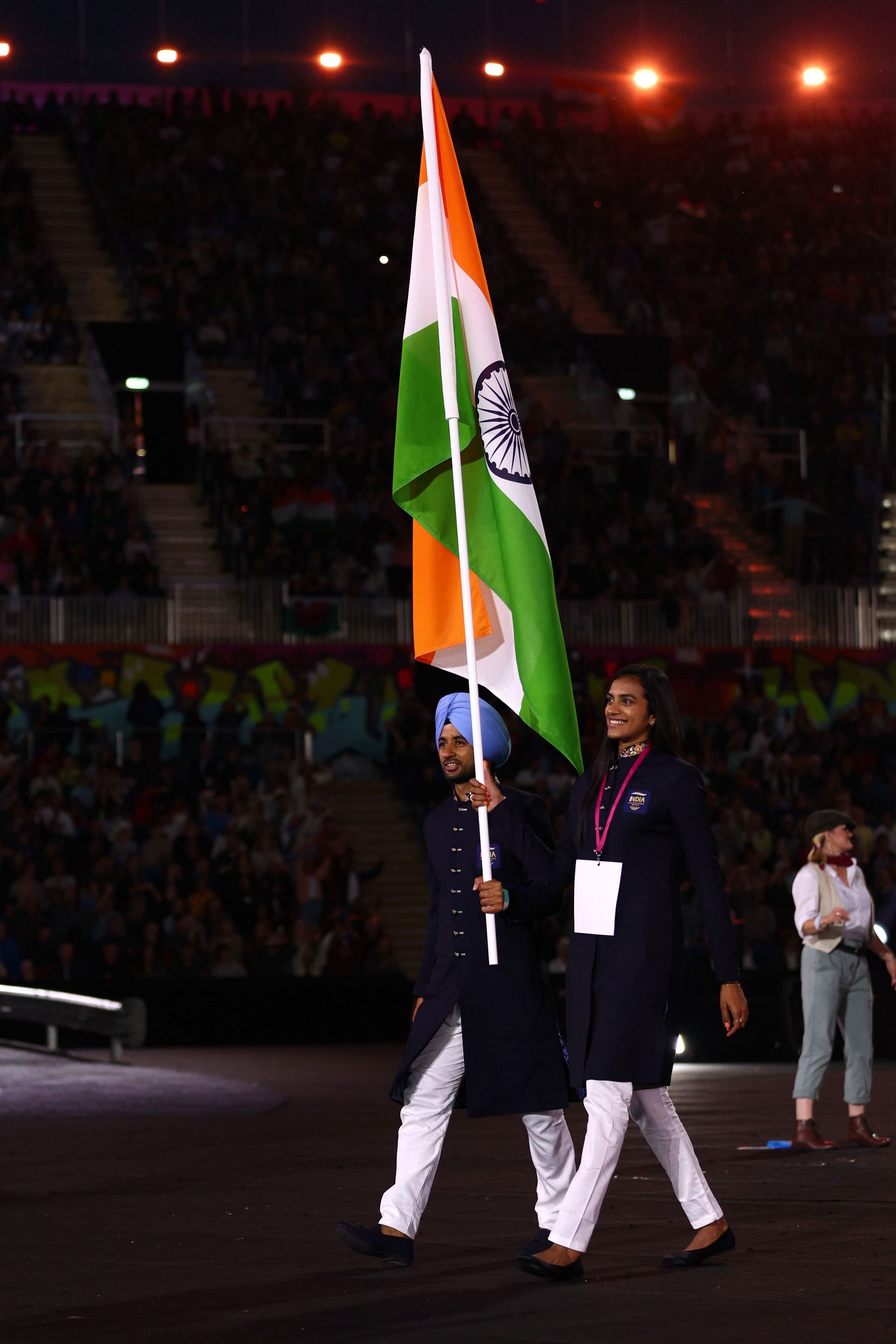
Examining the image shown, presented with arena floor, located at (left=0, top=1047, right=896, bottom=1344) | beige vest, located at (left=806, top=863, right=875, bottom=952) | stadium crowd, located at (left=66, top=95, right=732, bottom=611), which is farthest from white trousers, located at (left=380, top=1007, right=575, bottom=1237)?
stadium crowd, located at (left=66, top=95, right=732, bottom=611)

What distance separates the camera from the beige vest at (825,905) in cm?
1181

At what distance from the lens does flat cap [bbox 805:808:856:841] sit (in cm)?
1199

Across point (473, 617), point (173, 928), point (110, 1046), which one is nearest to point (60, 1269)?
point (473, 617)

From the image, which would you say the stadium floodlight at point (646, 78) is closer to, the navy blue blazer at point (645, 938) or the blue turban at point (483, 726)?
the blue turban at point (483, 726)

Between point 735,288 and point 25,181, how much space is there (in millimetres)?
11516

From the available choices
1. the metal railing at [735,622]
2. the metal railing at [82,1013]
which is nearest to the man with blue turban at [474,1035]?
the metal railing at [82,1013]

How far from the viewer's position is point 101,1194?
9.52 metres

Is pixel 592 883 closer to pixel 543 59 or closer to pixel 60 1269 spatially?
pixel 60 1269

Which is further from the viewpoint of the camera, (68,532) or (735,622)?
(735,622)

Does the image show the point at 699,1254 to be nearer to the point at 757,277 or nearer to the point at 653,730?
the point at 653,730

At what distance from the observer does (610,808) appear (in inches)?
285

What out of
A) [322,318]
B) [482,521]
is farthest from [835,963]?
[322,318]

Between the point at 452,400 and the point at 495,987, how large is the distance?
213 cm

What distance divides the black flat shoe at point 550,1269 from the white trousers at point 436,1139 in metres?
0.32
